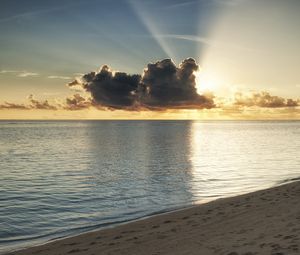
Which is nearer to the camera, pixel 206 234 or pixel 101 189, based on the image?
pixel 206 234

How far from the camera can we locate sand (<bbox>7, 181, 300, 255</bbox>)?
45.9 ft

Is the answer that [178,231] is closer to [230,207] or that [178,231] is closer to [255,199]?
[230,207]

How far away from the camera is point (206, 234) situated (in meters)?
16.5

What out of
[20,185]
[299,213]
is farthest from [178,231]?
[20,185]

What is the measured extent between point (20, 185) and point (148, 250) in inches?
997

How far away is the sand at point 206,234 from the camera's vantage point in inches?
550

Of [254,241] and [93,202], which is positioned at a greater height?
[254,241]

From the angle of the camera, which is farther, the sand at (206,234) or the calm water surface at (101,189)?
the calm water surface at (101,189)

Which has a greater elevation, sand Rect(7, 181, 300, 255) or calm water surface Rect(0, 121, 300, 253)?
sand Rect(7, 181, 300, 255)

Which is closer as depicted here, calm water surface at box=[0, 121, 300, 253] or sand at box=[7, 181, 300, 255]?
sand at box=[7, 181, 300, 255]

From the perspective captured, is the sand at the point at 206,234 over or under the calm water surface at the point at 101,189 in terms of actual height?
over

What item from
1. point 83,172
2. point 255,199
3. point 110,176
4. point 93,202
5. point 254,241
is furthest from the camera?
point 83,172

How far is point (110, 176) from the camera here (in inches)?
1711

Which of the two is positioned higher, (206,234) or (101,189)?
(206,234)
